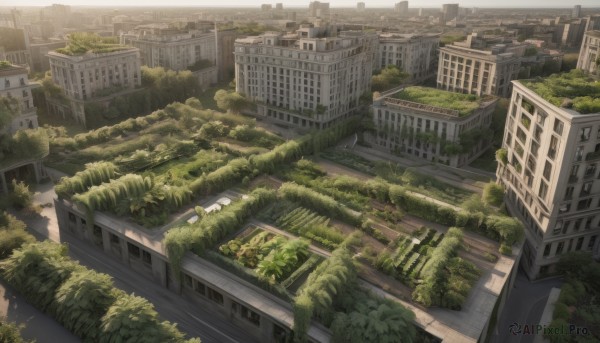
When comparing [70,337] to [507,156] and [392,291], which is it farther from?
[507,156]

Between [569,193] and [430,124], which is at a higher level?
[569,193]

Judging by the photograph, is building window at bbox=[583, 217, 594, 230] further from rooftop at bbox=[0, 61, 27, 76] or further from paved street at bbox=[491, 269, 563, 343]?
rooftop at bbox=[0, 61, 27, 76]

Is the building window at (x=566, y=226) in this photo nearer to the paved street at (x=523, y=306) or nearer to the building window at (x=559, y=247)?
the building window at (x=559, y=247)

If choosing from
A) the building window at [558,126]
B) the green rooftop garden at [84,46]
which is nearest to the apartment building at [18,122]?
the green rooftop garden at [84,46]

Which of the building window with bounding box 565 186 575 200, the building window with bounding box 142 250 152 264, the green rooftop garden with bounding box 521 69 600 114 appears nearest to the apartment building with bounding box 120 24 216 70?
the building window with bounding box 142 250 152 264

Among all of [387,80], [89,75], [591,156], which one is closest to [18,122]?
[89,75]

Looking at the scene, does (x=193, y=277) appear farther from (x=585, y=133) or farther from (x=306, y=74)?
(x=306, y=74)
